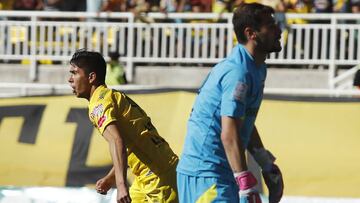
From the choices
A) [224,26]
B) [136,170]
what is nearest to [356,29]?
[224,26]

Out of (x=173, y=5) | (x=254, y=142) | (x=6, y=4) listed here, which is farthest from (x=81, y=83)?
(x=6, y=4)

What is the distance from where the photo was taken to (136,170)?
746 centimetres

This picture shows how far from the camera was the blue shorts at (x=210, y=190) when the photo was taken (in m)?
6.25

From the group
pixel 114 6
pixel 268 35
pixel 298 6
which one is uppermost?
pixel 268 35

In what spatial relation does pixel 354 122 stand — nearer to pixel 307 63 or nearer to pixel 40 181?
pixel 40 181

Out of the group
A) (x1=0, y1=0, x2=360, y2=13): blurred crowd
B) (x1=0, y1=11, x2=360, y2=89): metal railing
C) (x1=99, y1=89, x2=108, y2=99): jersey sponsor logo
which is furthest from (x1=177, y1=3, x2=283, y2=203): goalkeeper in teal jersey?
(x1=0, y1=11, x2=360, y2=89): metal railing

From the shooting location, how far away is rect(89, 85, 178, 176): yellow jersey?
23.1 feet

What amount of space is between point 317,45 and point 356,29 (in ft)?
2.17

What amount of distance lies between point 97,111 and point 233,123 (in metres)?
1.40

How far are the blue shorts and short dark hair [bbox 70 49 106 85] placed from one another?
129 centimetres

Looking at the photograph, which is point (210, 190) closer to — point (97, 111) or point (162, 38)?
point (97, 111)

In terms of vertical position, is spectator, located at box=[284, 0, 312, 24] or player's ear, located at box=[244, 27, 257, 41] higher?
player's ear, located at box=[244, 27, 257, 41]

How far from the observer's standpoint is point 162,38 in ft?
56.2

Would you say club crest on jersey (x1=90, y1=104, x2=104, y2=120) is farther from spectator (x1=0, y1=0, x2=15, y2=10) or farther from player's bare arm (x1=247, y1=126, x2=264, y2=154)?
spectator (x1=0, y1=0, x2=15, y2=10)
